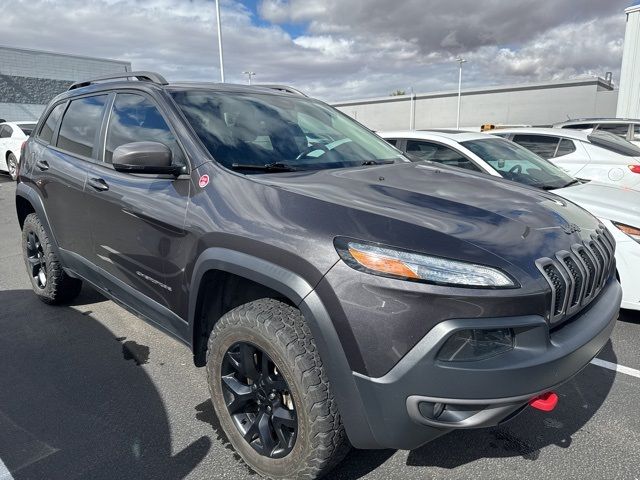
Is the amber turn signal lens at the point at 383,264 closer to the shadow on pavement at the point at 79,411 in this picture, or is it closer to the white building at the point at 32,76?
the shadow on pavement at the point at 79,411

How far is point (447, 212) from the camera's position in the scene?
2.05 meters

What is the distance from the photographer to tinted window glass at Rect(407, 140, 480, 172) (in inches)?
200

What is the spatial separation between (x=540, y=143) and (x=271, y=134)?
5.36m

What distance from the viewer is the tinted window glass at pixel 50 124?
13.1 ft

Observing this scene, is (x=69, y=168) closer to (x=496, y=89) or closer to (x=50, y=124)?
(x=50, y=124)

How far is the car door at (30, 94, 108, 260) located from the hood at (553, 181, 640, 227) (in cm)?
385

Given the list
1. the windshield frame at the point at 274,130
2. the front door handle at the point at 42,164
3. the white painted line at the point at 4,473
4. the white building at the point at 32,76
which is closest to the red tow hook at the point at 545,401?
the windshield frame at the point at 274,130

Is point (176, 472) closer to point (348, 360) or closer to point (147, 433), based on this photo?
point (147, 433)

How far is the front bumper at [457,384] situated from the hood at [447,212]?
0.91 ft

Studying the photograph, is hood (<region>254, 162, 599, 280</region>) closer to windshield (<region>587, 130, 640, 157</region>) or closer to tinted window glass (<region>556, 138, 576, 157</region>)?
tinted window glass (<region>556, 138, 576, 157</region>)

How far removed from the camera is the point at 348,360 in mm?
1796

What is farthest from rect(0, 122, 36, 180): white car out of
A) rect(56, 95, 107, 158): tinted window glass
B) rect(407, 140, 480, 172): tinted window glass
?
rect(407, 140, 480, 172): tinted window glass

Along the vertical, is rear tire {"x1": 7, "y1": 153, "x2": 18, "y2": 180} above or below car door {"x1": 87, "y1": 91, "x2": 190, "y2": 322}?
below

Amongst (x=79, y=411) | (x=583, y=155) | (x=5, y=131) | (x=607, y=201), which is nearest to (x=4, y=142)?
(x=5, y=131)
